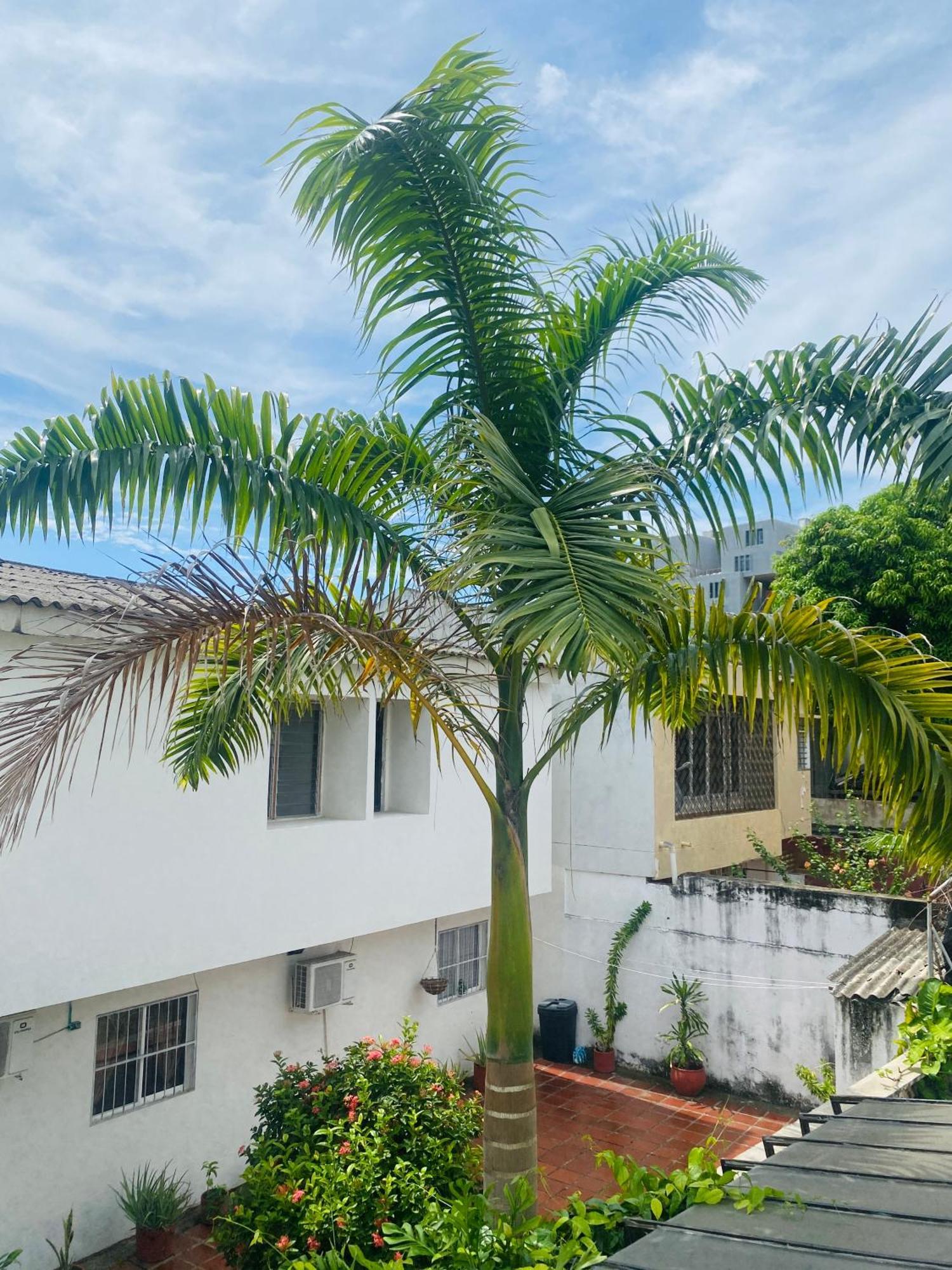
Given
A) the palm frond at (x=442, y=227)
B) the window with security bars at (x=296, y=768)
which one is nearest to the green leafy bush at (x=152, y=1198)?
the window with security bars at (x=296, y=768)

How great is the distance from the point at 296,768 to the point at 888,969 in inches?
257

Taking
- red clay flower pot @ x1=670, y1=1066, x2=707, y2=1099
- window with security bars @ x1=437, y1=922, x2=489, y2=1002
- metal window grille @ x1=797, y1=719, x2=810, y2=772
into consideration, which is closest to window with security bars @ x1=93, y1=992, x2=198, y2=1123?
window with security bars @ x1=437, y1=922, x2=489, y2=1002

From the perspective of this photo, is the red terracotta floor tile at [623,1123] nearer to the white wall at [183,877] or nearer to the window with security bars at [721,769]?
the white wall at [183,877]

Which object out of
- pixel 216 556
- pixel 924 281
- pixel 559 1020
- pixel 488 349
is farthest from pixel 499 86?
pixel 559 1020

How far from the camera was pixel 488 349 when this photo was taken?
15.7 feet

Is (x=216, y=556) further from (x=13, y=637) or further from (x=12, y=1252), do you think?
(x=12, y=1252)

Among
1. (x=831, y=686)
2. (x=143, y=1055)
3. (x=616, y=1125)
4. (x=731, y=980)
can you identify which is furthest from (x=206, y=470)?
(x=731, y=980)

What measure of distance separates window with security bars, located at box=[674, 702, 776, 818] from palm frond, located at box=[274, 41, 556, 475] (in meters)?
8.76

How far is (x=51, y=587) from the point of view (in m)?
7.75

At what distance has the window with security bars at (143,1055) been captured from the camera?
832 cm

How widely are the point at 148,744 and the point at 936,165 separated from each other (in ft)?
22.9

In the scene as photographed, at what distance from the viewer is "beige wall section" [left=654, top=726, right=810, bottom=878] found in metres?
12.9

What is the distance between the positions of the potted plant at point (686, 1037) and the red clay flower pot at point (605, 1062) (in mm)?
826

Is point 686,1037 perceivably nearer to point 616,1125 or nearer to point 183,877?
point 616,1125
